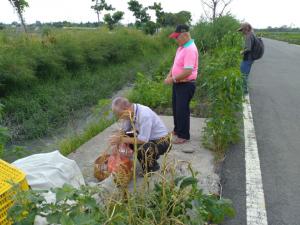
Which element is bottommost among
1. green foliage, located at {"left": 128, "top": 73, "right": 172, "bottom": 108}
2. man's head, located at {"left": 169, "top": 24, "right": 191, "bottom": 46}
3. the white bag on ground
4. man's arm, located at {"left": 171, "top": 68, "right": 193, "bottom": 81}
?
green foliage, located at {"left": 128, "top": 73, "right": 172, "bottom": 108}

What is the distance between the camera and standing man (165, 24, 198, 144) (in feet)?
15.3

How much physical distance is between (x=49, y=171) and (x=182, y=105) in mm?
2343

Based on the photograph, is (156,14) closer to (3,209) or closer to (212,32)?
(212,32)

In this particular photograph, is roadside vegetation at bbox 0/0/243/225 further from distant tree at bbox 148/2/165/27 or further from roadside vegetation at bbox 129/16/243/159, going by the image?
distant tree at bbox 148/2/165/27

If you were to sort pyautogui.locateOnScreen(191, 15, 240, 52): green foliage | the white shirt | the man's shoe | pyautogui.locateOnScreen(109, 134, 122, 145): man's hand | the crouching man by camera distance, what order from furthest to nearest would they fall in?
pyautogui.locateOnScreen(191, 15, 240, 52): green foliage < the man's shoe < the white shirt < the crouching man < pyautogui.locateOnScreen(109, 134, 122, 145): man's hand

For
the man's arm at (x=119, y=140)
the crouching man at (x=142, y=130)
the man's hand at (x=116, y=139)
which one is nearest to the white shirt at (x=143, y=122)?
the crouching man at (x=142, y=130)

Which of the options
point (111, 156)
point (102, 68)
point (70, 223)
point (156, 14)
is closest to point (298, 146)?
point (111, 156)

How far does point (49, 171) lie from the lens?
3219 millimetres

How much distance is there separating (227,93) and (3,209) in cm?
355

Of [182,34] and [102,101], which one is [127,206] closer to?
[182,34]

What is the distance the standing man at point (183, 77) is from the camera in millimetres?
4672

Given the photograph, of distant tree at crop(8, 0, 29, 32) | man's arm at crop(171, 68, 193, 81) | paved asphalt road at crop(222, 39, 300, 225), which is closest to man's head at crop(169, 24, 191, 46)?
man's arm at crop(171, 68, 193, 81)

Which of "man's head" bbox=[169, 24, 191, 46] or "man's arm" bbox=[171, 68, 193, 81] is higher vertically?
"man's head" bbox=[169, 24, 191, 46]

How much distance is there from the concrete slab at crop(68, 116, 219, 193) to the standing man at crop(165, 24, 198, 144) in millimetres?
272
